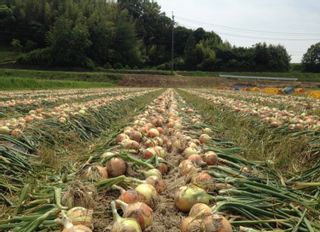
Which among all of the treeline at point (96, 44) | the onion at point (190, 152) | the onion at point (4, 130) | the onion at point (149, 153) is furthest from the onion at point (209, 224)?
the treeline at point (96, 44)

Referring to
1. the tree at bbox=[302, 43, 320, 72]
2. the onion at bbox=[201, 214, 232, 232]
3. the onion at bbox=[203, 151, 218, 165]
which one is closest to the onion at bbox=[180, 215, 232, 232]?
the onion at bbox=[201, 214, 232, 232]

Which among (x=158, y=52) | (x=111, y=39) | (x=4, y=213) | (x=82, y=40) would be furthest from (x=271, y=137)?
(x=158, y=52)

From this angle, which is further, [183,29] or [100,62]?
[183,29]

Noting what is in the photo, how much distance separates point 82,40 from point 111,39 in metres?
8.94

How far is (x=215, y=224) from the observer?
1899 millimetres

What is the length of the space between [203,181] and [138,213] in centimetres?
68

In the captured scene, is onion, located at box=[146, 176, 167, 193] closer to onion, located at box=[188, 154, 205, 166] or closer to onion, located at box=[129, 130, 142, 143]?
onion, located at box=[188, 154, 205, 166]

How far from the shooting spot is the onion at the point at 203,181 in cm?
255

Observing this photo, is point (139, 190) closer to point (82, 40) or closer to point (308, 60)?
point (82, 40)

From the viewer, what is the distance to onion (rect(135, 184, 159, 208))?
7.89 ft

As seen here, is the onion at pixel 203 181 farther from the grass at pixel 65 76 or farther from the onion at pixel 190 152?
the grass at pixel 65 76

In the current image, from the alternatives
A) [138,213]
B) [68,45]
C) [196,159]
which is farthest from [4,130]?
[68,45]

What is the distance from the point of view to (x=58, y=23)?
56.3 m

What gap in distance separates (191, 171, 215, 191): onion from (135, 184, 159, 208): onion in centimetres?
30
